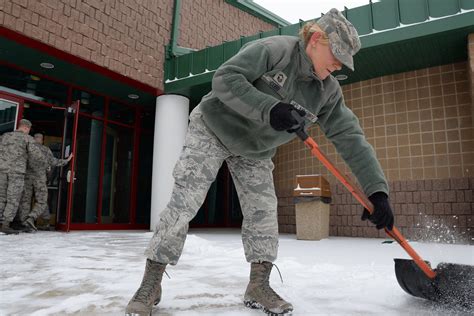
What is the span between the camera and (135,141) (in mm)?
8758

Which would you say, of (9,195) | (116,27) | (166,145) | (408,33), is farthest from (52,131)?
(408,33)

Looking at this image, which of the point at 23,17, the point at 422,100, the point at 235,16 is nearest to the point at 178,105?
the point at 23,17

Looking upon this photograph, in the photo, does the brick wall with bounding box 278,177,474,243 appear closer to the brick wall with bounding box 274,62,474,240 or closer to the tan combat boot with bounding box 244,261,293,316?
the brick wall with bounding box 274,62,474,240

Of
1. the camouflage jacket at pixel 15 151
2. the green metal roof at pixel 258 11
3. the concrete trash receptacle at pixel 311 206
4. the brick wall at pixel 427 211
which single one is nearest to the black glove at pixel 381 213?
the concrete trash receptacle at pixel 311 206

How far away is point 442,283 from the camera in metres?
1.86

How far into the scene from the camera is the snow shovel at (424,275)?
1.75 meters

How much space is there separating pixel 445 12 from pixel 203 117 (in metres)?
4.75

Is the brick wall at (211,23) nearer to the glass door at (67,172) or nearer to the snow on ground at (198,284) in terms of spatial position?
the glass door at (67,172)

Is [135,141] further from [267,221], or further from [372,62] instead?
[267,221]

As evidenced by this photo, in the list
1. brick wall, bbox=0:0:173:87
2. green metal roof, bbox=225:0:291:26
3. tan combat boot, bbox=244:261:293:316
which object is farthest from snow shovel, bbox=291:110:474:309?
green metal roof, bbox=225:0:291:26

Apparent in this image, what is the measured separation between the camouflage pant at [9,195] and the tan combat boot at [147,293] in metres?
5.22

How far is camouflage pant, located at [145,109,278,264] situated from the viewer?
1623mm

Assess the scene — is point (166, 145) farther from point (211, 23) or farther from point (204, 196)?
point (204, 196)

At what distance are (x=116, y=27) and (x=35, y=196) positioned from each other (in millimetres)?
3373
